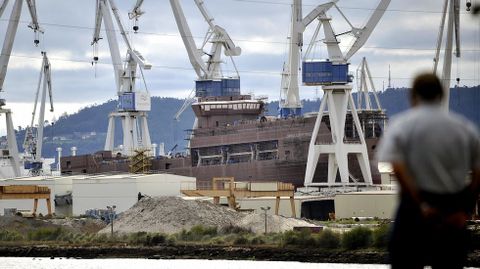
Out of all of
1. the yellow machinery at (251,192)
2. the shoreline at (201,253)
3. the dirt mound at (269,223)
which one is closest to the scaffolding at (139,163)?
the yellow machinery at (251,192)

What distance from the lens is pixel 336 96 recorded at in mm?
107000

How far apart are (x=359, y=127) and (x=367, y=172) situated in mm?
3944

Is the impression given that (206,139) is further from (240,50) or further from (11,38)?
(11,38)

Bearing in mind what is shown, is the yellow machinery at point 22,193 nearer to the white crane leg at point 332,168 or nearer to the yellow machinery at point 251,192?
the yellow machinery at point 251,192

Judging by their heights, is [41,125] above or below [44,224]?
above

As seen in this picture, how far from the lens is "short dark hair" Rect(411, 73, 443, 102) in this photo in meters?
9.55

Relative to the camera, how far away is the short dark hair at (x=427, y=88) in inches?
376

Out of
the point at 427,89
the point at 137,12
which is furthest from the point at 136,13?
the point at 427,89

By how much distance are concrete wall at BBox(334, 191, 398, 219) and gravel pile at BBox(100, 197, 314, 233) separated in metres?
12.8

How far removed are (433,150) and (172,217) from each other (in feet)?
221

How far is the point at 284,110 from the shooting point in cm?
13188

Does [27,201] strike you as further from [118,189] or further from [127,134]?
[127,134]

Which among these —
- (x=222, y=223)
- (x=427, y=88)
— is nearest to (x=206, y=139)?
(x=222, y=223)

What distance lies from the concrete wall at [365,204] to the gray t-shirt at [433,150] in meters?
78.4
